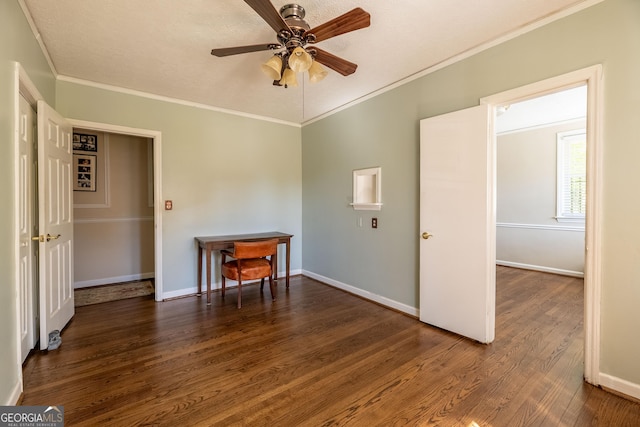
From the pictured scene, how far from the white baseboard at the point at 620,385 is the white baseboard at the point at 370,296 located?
141cm

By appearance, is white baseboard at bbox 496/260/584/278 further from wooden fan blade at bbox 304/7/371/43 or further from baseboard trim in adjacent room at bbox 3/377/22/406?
baseboard trim in adjacent room at bbox 3/377/22/406

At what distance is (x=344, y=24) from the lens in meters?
1.71

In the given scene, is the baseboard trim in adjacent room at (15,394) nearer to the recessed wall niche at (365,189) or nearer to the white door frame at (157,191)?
the white door frame at (157,191)

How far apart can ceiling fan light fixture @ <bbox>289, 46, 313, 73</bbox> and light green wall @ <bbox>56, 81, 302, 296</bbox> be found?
2.36 m

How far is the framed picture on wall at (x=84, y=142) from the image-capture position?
13.5 feet

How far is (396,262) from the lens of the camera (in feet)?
10.6

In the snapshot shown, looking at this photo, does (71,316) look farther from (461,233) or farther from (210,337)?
(461,233)

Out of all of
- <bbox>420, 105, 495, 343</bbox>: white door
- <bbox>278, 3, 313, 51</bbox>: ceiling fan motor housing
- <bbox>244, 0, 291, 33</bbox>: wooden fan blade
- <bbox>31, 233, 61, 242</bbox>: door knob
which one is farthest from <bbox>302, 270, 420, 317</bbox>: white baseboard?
<bbox>31, 233, 61, 242</bbox>: door knob

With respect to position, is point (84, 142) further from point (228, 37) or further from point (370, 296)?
point (370, 296)

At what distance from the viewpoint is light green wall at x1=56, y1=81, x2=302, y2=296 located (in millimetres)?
3301

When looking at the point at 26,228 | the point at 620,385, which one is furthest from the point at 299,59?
the point at 620,385

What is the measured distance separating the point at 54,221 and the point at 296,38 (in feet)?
8.38

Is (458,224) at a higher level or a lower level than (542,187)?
Result: lower

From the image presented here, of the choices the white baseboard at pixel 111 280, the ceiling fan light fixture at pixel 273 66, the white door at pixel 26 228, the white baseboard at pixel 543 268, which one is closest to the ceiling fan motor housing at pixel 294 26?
the ceiling fan light fixture at pixel 273 66
